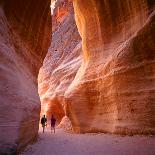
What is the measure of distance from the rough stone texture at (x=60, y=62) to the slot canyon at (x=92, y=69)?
8395 millimetres

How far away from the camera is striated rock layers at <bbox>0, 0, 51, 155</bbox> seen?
7.48 m

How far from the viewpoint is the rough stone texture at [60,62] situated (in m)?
27.2

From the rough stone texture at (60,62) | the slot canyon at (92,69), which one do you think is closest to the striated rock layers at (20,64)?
the slot canyon at (92,69)

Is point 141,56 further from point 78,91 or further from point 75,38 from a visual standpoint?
point 75,38

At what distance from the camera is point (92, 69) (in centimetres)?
1727

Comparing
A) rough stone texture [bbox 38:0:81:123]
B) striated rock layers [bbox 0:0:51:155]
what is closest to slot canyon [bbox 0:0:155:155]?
striated rock layers [bbox 0:0:51:155]

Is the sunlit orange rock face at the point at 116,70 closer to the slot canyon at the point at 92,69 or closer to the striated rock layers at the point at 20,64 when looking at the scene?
the slot canyon at the point at 92,69

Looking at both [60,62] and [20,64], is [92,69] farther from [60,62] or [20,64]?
[60,62]

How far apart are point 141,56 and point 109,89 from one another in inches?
112

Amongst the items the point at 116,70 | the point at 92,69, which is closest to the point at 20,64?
the point at 116,70

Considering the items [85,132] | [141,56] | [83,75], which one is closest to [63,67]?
[83,75]

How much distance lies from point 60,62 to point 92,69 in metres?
16.0

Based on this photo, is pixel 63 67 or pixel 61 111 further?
pixel 63 67

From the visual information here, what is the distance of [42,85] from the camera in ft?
111
